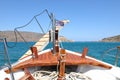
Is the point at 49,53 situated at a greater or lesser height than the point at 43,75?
greater

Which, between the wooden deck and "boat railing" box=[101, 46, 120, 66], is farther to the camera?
"boat railing" box=[101, 46, 120, 66]

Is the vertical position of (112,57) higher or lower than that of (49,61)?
lower

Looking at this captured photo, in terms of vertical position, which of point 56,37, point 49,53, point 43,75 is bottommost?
point 43,75

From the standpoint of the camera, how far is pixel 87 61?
7.20 m

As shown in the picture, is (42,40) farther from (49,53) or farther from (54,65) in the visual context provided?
(54,65)

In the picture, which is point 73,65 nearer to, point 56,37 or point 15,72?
point 56,37

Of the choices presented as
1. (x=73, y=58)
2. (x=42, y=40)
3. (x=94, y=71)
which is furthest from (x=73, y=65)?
(x=42, y=40)

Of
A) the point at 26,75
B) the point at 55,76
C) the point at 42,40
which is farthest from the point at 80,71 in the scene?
the point at 42,40

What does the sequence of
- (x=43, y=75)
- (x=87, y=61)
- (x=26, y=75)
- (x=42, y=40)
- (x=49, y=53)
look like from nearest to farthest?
(x=26, y=75) → (x=43, y=75) → (x=87, y=61) → (x=49, y=53) → (x=42, y=40)

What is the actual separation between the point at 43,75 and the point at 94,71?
1388 mm

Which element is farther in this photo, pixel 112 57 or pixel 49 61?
pixel 112 57

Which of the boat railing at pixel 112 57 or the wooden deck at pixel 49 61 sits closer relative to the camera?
the wooden deck at pixel 49 61

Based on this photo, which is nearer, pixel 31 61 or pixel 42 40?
pixel 31 61

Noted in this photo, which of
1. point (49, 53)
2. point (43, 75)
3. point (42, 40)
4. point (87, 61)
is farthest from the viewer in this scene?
point (42, 40)
